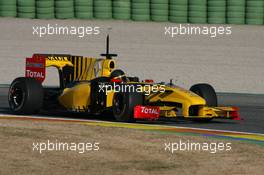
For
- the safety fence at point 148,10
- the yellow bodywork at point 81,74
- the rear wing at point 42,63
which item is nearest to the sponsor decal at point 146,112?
the yellow bodywork at point 81,74

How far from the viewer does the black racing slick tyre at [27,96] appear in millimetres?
16422

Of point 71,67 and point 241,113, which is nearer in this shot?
point 71,67

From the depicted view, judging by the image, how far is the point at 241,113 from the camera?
61.3 ft

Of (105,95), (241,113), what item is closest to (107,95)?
(105,95)

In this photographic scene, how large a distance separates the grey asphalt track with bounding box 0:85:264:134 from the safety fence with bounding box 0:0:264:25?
14.4ft

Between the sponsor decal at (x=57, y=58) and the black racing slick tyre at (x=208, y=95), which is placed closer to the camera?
the black racing slick tyre at (x=208, y=95)

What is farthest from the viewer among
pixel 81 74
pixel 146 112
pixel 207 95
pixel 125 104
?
pixel 81 74

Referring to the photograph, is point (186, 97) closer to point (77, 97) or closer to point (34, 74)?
point (77, 97)

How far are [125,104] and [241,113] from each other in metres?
4.08

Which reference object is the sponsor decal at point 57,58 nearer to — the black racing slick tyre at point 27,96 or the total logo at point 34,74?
the total logo at point 34,74

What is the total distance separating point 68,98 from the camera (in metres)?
16.7

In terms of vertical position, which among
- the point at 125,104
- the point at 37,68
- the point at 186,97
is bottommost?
the point at 125,104

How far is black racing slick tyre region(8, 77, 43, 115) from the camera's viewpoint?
53.9 feet

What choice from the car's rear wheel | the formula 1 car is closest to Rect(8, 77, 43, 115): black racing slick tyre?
the formula 1 car
